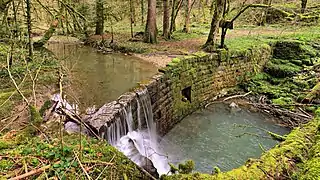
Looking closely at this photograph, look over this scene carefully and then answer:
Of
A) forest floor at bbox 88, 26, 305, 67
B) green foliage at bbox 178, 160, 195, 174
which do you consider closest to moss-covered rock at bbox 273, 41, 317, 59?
forest floor at bbox 88, 26, 305, 67

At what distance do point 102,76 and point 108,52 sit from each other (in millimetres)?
5073

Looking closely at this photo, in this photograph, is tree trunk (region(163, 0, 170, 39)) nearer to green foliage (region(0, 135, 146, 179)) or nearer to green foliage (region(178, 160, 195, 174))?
green foliage (region(178, 160, 195, 174))

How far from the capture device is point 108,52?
15.4 meters

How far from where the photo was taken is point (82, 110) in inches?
261

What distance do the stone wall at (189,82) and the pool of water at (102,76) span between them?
3.25 ft

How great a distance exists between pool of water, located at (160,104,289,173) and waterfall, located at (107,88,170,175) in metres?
0.50

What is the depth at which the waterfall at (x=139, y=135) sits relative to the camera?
6.22 m

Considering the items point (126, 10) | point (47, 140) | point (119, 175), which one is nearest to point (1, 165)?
point (47, 140)

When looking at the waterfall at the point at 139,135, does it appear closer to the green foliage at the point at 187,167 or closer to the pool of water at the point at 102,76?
the pool of water at the point at 102,76

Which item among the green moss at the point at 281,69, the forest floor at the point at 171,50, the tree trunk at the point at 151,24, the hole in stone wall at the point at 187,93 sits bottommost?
the hole in stone wall at the point at 187,93

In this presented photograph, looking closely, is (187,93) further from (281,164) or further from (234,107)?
(281,164)

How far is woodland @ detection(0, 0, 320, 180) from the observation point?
9.50 ft

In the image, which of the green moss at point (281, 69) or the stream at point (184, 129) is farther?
the green moss at point (281, 69)

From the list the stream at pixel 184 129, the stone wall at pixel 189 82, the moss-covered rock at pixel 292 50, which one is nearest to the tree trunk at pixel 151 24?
the stream at pixel 184 129
